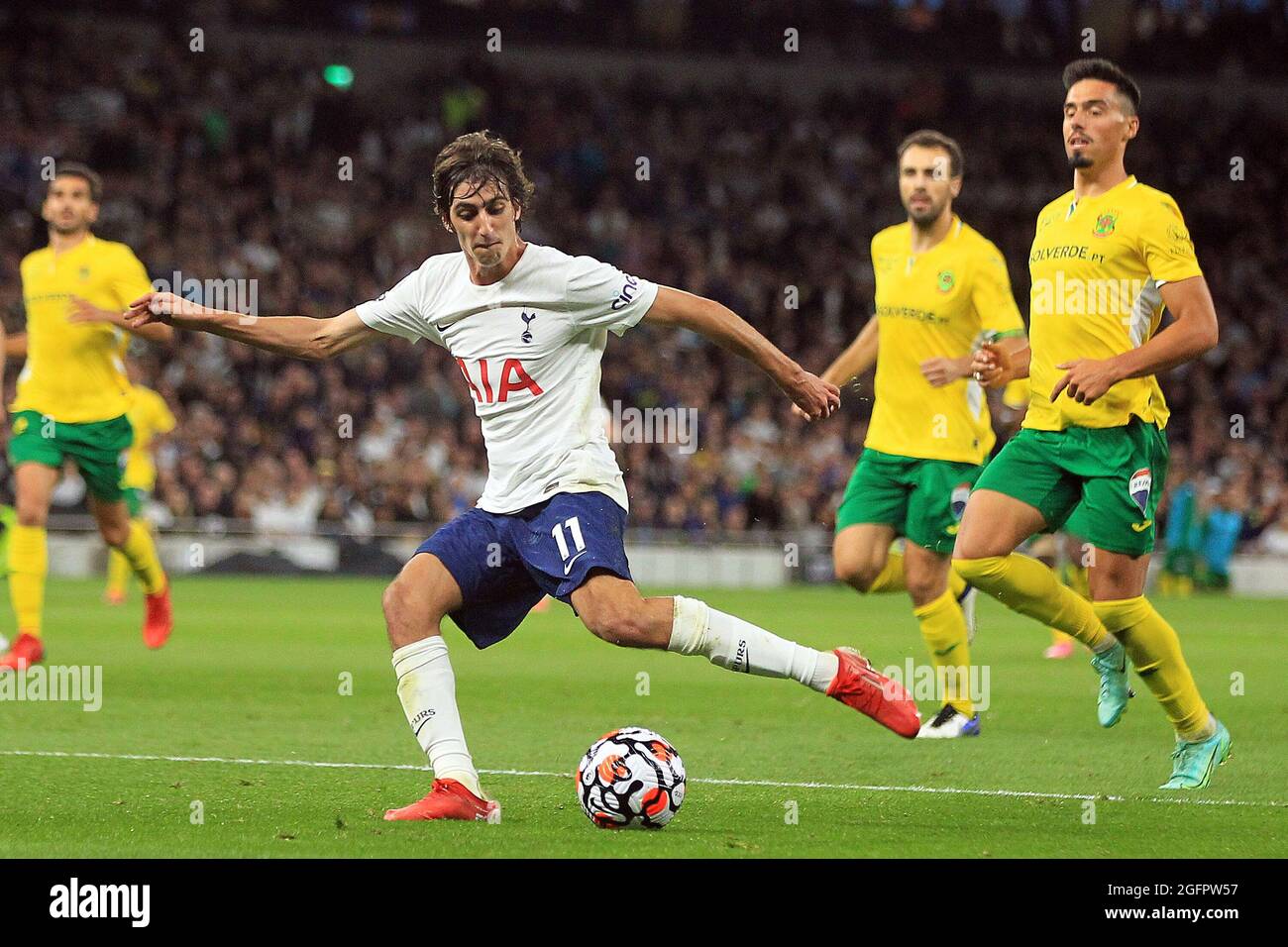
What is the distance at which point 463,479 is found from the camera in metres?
24.2

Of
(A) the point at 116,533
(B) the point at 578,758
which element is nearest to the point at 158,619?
(A) the point at 116,533

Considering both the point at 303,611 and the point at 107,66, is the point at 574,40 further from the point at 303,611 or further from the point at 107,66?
the point at 303,611

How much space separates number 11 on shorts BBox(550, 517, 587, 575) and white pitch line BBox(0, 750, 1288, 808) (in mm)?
1436

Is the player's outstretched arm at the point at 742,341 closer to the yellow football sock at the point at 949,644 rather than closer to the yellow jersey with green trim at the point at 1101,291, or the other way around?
the yellow jersey with green trim at the point at 1101,291

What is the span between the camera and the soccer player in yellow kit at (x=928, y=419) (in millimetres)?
9086

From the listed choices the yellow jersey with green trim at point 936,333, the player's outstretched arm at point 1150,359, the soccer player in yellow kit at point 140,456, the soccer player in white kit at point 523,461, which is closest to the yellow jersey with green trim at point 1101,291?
the player's outstretched arm at point 1150,359

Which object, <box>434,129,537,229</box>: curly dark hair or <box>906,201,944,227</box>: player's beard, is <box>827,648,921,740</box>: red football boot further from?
<box>906,201,944,227</box>: player's beard

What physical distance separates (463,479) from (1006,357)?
17.2m

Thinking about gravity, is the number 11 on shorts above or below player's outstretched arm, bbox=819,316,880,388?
below

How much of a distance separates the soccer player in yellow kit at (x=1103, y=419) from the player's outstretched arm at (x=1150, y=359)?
0.19 meters

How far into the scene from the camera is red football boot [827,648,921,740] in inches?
246

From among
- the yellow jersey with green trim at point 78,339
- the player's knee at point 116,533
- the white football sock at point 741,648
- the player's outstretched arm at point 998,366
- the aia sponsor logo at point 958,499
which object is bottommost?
the white football sock at point 741,648

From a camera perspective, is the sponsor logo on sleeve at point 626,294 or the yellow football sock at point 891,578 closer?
the sponsor logo on sleeve at point 626,294

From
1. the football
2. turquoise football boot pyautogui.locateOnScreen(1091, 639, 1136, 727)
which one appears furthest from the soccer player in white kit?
turquoise football boot pyautogui.locateOnScreen(1091, 639, 1136, 727)
